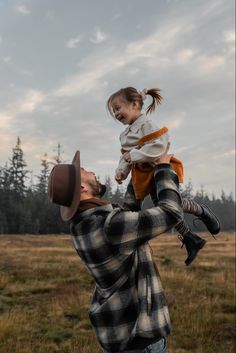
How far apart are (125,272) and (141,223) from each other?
437 mm

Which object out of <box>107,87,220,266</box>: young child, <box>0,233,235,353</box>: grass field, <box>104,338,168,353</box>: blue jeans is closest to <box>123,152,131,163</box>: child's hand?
<box>107,87,220,266</box>: young child

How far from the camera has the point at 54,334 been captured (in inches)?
383

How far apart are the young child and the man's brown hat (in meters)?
0.48

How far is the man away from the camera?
2.85 m

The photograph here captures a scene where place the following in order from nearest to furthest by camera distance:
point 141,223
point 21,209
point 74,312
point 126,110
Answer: point 141,223 < point 126,110 < point 74,312 < point 21,209

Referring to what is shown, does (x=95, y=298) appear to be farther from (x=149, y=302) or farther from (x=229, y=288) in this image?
(x=229, y=288)

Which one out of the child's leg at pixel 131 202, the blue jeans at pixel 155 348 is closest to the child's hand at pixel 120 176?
the child's leg at pixel 131 202

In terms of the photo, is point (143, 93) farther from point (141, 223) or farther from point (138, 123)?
point (141, 223)

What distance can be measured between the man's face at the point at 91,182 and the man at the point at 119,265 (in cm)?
2

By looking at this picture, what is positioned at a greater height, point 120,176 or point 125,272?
point 120,176

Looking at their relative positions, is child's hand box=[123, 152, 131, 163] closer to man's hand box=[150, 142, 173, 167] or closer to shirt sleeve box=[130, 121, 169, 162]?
shirt sleeve box=[130, 121, 169, 162]

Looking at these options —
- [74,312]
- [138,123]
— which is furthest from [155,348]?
[74,312]

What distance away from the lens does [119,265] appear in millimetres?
2922

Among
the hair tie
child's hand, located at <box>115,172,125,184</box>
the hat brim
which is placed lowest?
the hat brim
